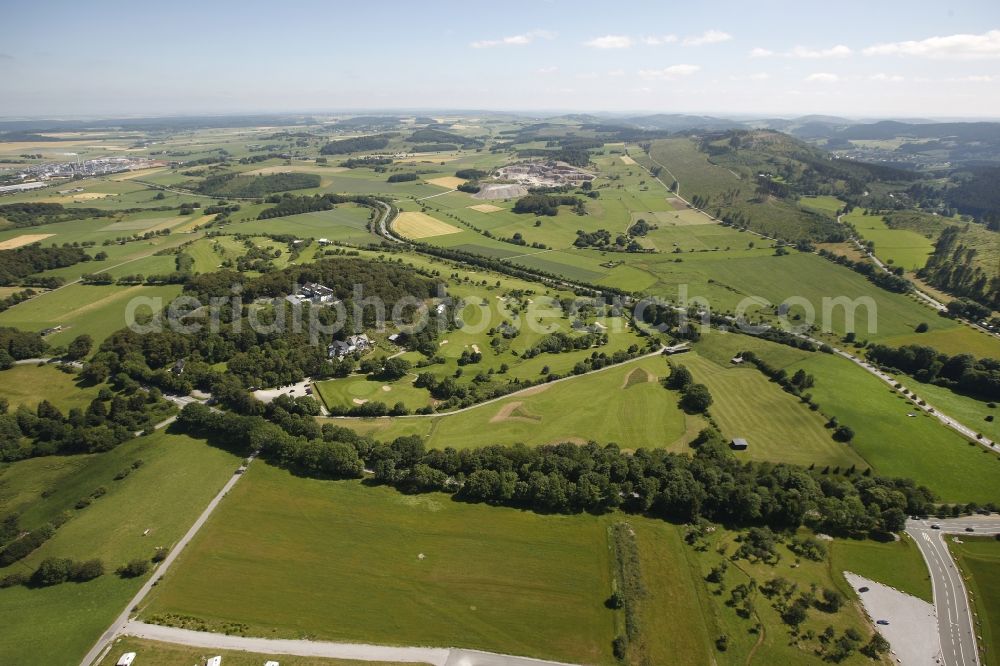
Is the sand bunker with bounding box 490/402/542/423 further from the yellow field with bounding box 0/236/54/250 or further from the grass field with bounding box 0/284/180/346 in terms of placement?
the yellow field with bounding box 0/236/54/250

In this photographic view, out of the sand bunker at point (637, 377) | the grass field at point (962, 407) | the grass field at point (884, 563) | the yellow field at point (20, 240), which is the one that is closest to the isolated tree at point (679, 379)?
the sand bunker at point (637, 377)

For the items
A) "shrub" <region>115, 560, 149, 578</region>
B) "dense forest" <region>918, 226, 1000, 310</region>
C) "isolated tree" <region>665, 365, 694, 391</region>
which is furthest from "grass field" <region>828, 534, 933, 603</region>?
"dense forest" <region>918, 226, 1000, 310</region>

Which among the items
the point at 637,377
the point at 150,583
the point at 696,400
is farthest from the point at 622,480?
the point at 150,583

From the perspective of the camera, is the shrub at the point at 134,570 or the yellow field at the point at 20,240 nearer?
the shrub at the point at 134,570

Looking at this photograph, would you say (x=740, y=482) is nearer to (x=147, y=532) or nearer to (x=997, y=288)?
(x=147, y=532)

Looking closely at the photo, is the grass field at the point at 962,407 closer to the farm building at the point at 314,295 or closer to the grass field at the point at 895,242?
the grass field at the point at 895,242

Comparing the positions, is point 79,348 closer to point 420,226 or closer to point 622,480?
point 622,480
